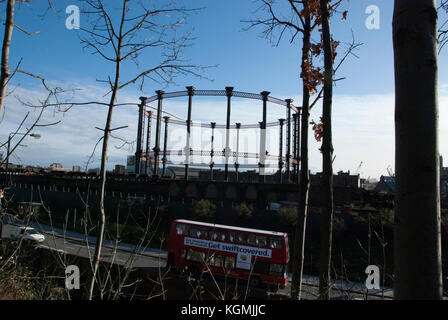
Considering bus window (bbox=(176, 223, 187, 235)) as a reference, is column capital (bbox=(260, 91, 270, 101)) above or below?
above

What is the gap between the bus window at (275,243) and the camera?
47.0ft

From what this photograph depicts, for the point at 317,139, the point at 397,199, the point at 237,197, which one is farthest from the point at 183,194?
the point at 397,199

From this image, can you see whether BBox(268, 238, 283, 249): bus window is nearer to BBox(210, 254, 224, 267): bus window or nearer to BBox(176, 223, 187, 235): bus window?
BBox(210, 254, 224, 267): bus window

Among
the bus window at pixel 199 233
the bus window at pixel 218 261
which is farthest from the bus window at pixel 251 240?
the bus window at pixel 199 233

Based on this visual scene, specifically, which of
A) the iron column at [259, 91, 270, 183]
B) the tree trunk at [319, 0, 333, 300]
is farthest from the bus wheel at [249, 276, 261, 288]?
the iron column at [259, 91, 270, 183]

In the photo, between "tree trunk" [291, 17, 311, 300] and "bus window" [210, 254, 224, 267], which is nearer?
"tree trunk" [291, 17, 311, 300]

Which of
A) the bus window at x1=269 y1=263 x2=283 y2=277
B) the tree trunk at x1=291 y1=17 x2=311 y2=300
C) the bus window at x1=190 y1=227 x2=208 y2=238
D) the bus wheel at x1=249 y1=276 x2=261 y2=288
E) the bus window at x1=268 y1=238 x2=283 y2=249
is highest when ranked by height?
the tree trunk at x1=291 y1=17 x2=311 y2=300

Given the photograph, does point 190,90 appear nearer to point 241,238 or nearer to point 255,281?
point 241,238

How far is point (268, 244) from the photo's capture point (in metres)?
14.4

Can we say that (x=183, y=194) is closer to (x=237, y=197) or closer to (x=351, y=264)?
(x=237, y=197)

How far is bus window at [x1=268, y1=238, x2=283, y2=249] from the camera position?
14.3 meters

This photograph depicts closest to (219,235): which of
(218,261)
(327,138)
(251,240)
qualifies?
(218,261)

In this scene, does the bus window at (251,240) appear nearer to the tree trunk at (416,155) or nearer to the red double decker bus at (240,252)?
the red double decker bus at (240,252)

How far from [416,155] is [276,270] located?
13.5 meters
